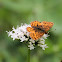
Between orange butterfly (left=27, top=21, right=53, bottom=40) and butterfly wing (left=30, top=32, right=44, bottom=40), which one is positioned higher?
orange butterfly (left=27, top=21, right=53, bottom=40)

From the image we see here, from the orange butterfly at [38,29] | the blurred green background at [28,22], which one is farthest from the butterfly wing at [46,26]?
the blurred green background at [28,22]

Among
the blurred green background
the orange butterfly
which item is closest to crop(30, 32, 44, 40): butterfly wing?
the orange butterfly

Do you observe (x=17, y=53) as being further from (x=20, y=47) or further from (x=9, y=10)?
(x=9, y=10)

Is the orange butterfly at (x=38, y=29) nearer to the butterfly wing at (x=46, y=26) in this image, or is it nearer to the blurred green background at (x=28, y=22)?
the butterfly wing at (x=46, y=26)

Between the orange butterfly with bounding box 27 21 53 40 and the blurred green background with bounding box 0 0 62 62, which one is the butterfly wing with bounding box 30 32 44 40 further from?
the blurred green background with bounding box 0 0 62 62

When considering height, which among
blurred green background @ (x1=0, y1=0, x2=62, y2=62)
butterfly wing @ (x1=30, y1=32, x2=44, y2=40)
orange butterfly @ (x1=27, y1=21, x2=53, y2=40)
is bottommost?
butterfly wing @ (x1=30, y1=32, x2=44, y2=40)

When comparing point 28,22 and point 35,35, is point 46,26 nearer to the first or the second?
point 35,35

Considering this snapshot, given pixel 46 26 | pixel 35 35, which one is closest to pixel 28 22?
pixel 46 26

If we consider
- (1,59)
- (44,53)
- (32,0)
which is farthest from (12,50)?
(32,0)
